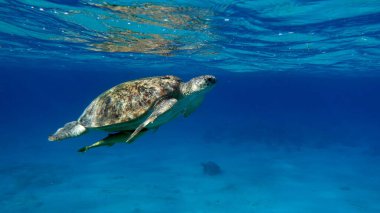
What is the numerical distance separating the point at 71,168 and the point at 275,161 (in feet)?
56.9

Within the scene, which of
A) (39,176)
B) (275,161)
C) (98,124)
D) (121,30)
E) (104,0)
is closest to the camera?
(98,124)

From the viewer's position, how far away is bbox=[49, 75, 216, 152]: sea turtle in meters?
6.02

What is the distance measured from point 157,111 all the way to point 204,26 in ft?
41.6

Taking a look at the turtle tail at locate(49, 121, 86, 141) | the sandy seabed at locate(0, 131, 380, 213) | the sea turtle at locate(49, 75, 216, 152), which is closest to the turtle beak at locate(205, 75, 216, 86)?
the sea turtle at locate(49, 75, 216, 152)

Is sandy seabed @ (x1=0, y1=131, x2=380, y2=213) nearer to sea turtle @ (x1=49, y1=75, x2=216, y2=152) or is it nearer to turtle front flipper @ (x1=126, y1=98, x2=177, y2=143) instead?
sea turtle @ (x1=49, y1=75, x2=216, y2=152)

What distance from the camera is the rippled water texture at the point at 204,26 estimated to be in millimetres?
13633

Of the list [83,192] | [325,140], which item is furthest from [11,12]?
[325,140]

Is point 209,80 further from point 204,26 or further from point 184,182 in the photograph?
point 184,182

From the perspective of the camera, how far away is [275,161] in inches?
1080

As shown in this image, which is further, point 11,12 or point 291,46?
point 291,46

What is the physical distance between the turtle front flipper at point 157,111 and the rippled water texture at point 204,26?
8.12 m

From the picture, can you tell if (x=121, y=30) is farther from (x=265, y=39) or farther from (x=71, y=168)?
(x=71, y=168)

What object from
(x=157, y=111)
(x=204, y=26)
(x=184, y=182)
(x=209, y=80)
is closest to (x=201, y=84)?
(x=209, y=80)

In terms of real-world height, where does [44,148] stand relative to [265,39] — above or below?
below
